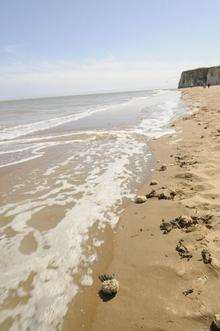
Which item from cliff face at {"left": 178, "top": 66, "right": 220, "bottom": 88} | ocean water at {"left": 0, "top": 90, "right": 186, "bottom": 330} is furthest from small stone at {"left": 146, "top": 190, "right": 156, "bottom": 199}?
cliff face at {"left": 178, "top": 66, "right": 220, "bottom": 88}

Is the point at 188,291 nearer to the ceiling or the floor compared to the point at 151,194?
nearer to the ceiling

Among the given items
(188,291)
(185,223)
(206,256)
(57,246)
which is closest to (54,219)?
(57,246)

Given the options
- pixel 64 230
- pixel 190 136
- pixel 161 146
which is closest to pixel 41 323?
pixel 64 230

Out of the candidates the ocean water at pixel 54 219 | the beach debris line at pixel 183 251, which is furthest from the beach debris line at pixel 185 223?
the ocean water at pixel 54 219

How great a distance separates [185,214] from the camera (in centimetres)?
448

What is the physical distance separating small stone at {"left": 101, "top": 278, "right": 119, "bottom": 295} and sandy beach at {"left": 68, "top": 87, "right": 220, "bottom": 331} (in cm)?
6

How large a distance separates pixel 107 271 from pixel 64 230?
1227 millimetres

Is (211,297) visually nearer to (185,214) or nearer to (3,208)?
(185,214)

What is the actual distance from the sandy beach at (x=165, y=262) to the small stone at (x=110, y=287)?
0.21 feet

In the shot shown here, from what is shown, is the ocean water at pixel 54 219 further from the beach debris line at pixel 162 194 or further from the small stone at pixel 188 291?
the small stone at pixel 188 291

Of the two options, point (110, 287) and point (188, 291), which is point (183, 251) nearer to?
point (188, 291)

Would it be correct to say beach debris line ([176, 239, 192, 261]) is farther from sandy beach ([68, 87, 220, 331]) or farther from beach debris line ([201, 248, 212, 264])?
beach debris line ([201, 248, 212, 264])

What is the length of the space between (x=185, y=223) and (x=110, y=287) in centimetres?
154

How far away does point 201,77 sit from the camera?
98.9 meters
